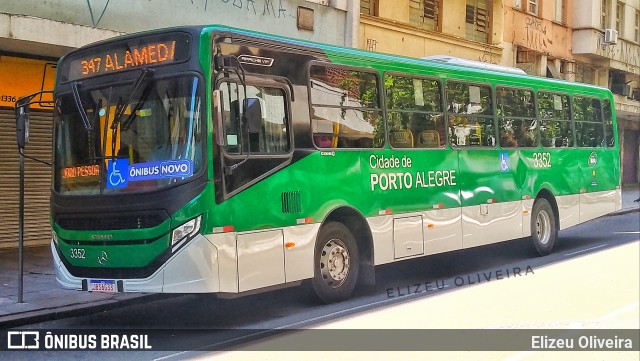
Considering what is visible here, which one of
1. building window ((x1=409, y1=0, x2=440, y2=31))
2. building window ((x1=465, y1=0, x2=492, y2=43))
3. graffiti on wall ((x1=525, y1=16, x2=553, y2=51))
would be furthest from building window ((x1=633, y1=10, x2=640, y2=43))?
building window ((x1=409, y1=0, x2=440, y2=31))

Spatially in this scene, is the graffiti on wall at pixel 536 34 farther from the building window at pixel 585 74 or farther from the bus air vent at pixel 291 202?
the bus air vent at pixel 291 202

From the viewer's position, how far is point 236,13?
16.3 metres

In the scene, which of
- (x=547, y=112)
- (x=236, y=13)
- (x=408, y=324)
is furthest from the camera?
(x=236, y=13)

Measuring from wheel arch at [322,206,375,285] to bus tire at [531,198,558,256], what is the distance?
4968mm

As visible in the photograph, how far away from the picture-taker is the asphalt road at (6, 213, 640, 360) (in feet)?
26.0

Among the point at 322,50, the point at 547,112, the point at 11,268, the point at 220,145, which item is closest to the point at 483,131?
the point at 547,112

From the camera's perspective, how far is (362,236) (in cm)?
1016

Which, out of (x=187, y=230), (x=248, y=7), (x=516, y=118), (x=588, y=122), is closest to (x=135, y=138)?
(x=187, y=230)

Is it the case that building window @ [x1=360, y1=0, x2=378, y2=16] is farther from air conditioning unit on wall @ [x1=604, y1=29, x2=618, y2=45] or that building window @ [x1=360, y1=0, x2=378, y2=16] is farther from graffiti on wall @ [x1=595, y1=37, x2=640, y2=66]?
air conditioning unit on wall @ [x1=604, y1=29, x2=618, y2=45]

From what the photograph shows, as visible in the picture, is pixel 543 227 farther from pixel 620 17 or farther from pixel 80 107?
pixel 620 17

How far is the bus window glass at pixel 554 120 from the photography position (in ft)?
47.2

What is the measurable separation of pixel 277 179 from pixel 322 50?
1949 mm

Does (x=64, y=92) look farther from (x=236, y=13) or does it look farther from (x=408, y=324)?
(x=236, y=13)

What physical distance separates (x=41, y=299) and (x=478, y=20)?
20329 millimetres
